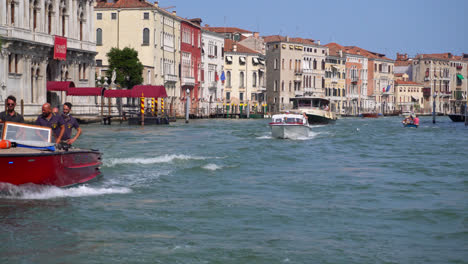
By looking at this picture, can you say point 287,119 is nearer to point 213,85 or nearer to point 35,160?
point 35,160

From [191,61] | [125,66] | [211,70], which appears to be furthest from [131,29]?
[211,70]

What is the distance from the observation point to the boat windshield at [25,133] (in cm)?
1235

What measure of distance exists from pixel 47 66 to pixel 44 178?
31.8 metres

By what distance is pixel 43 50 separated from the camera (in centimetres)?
4159

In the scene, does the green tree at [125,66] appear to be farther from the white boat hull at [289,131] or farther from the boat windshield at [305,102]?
the white boat hull at [289,131]

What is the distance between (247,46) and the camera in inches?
3612

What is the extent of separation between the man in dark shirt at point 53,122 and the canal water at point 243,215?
1035mm

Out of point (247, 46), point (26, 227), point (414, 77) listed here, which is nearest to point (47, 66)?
point (26, 227)

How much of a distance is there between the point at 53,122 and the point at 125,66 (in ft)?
140

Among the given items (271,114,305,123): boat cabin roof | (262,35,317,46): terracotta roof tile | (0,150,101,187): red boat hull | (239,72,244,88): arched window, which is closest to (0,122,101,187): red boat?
(0,150,101,187): red boat hull

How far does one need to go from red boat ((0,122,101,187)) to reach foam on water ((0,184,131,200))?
9 cm

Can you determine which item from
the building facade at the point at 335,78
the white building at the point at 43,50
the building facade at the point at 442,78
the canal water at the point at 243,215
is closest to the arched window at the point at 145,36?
the white building at the point at 43,50

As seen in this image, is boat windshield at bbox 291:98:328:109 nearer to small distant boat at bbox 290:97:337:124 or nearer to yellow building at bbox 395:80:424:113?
small distant boat at bbox 290:97:337:124

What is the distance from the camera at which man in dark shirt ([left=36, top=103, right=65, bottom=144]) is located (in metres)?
13.2
